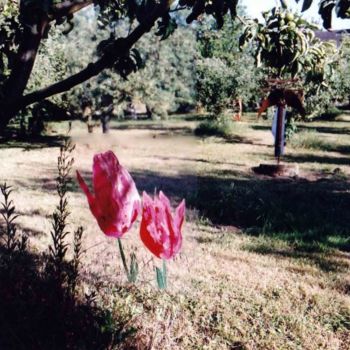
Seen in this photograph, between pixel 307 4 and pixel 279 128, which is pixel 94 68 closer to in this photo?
pixel 307 4

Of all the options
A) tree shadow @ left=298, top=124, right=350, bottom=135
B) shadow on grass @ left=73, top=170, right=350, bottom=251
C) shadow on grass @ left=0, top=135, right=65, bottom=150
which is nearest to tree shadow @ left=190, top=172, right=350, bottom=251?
shadow on grass @ left=73, top=170, right=350, bottom=251

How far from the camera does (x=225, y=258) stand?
4.88 metres

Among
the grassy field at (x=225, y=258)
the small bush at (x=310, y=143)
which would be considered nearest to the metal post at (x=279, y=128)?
the grassy field at (x=225, y=258)

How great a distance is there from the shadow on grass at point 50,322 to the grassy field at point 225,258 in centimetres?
10

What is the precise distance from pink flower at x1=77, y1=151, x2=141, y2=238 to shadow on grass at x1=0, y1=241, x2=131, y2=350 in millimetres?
578

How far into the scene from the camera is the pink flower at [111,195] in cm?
229

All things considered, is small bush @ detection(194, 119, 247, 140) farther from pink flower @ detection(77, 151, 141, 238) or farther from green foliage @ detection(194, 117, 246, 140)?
pink flower @ detection(77, 151, 141, 238)

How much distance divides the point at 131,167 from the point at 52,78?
4796 mm

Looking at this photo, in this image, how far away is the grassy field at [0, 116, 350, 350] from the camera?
321cm

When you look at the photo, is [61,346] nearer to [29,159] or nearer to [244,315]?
[244,315]

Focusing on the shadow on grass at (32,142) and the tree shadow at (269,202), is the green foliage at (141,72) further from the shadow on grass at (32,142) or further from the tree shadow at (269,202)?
the tree shadow at (269,202)

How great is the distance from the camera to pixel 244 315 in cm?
350

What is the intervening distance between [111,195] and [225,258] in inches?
→ 113

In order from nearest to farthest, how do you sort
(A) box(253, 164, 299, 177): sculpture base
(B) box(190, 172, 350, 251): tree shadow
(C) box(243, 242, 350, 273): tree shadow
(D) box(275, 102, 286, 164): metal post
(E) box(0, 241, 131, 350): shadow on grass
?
1. (E) box(0, 241, 131, 350): shadow on grass
2. (C) box(243, 242, 350, 273): tree shadow
3. (B) box(190, 172, 350, 251): tree shadow
4. (A) box(253, 164, 299, 177): sculpture base
5. (D) box(275, 102, 286, 164): metal post
